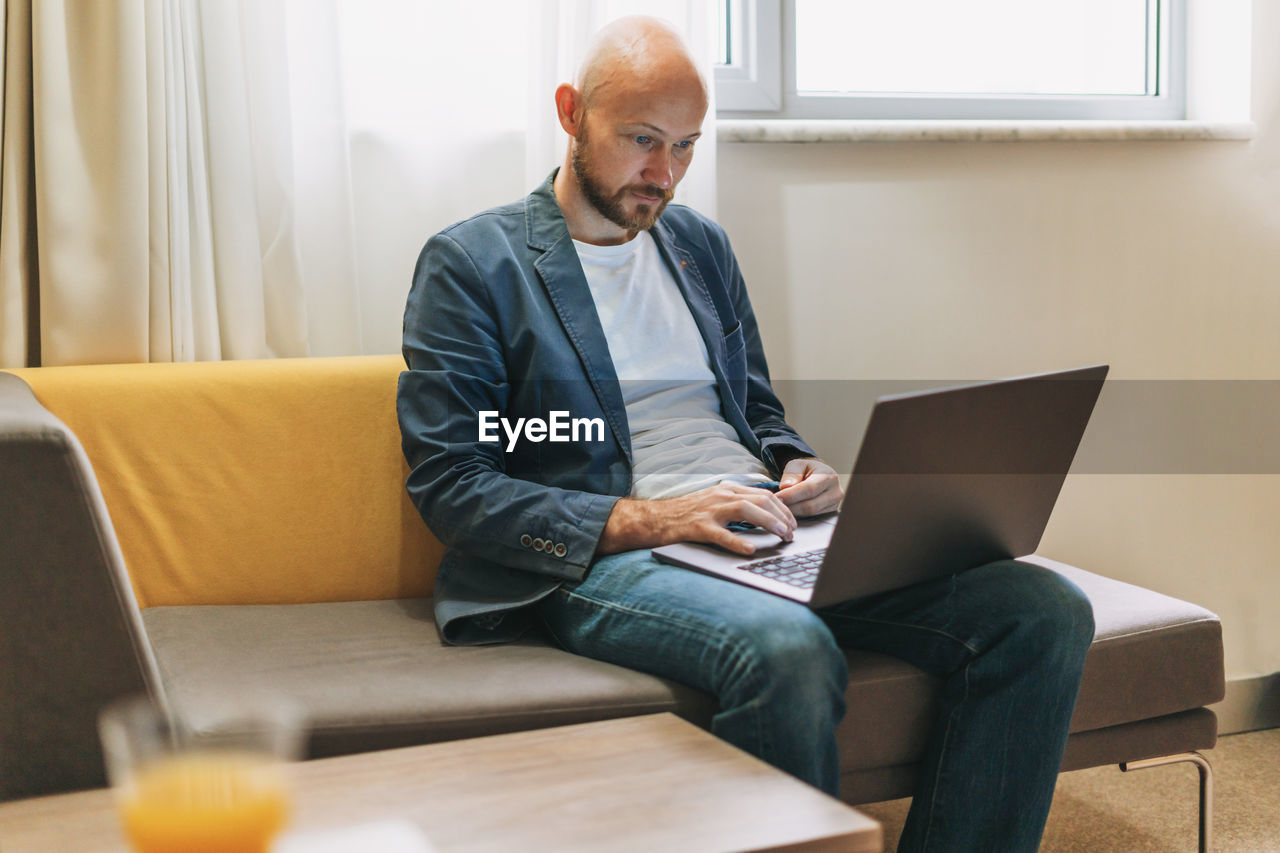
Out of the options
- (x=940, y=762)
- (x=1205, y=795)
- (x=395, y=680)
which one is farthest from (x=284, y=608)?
(x=1205, y=795)

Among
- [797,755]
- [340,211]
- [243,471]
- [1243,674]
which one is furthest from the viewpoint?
[1243,674]

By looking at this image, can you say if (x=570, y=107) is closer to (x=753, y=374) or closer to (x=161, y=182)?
(x=753, y=374)

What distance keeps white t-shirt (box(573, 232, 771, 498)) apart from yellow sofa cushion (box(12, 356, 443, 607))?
343mm

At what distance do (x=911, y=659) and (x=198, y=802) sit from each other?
98 cm

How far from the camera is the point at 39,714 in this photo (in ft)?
3.49

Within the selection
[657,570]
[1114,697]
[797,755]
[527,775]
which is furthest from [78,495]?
[1114,697]

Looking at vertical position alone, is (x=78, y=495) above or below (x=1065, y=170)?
below

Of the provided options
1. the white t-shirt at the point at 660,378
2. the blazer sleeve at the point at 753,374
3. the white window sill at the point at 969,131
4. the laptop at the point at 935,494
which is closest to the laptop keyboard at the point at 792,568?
the laptop at the point at 935,494

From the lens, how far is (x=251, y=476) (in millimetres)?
1623

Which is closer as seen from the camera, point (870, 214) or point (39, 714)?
point (39, 714)

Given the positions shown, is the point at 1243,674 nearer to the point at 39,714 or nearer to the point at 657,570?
the point at 657,570

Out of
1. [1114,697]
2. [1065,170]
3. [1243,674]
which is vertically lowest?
[1243,674]

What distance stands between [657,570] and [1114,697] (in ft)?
2.05

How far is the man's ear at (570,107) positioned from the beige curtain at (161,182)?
15.1 inches
